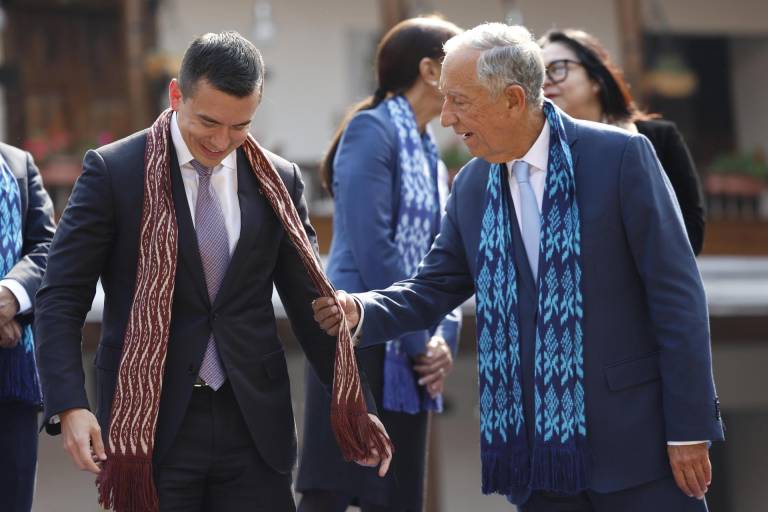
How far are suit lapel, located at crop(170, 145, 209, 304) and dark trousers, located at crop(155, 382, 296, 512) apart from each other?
0.86 ft

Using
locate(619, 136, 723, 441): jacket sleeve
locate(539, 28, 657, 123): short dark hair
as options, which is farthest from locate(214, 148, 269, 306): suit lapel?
locate(539, 28, 657, 123): short dark hair

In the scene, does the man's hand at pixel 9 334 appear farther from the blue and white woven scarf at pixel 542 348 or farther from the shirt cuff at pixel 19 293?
the blue and white woven scarf at pixel 542 348

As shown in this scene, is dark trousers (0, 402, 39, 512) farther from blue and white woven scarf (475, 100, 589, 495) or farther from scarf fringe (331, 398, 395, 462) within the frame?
blue and white woven scarf (475, 100, 589, 495)

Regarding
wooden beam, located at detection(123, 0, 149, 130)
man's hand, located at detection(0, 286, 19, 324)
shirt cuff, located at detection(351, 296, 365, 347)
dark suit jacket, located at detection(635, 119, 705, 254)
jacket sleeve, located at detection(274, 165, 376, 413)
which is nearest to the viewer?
jacket sleeve, located at detection(274, 165, 376, 413)

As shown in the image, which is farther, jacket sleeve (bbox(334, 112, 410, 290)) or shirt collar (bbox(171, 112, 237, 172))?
jacket sleeve (bbox(334, 112, 410, 290))

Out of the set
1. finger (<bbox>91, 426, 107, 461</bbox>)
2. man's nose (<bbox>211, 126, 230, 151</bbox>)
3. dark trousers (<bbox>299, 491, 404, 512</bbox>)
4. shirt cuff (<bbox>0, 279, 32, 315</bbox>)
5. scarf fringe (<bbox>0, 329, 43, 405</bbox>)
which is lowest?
dark trousers (<bbox>299, 491, 404, 512</bbox>)

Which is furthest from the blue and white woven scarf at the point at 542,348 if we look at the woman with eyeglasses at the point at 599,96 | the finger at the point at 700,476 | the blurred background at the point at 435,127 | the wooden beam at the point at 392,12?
the wooden beam at the point at 392,12

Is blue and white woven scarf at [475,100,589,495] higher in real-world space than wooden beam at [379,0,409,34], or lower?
lower

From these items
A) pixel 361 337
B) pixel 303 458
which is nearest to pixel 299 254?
pixel 361 337

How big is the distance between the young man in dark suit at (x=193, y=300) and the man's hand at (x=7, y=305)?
57 centimetres

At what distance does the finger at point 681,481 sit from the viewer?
299 centimetres

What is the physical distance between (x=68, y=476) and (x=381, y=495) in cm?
650

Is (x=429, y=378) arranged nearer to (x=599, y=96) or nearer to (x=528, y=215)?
(x=528, y=215)

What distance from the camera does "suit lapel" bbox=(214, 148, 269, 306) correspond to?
3.04 meters
